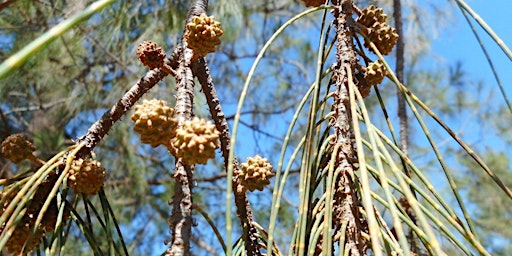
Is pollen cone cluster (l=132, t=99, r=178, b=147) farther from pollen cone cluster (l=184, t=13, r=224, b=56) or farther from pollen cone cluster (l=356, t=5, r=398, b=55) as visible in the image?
pollen cone cluster (l=356, t=5, r=398, b=55)

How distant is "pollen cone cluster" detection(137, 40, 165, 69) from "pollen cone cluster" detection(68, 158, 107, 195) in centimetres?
10

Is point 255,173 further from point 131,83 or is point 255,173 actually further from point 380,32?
point 131,83

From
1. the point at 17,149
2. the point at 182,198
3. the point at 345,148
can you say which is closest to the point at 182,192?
the point at 182,198

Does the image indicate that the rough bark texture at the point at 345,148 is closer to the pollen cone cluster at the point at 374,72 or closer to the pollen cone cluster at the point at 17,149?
the pollen cone cluster at the point at 374,72

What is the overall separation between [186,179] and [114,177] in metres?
2.30

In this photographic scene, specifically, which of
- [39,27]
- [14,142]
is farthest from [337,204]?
[39,27]

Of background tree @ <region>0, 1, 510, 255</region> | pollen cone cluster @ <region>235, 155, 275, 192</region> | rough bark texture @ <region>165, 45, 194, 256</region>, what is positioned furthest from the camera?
background tree @ <region>0, 1, 510, 255</region>

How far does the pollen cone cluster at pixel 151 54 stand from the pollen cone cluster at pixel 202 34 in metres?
0.04

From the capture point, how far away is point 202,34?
1.67 feet

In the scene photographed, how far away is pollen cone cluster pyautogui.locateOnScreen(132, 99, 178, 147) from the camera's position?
421mm

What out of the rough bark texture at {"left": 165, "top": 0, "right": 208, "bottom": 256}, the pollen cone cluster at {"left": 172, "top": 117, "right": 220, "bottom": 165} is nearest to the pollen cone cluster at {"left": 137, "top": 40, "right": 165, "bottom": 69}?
the rough bark texture at {"left": 165, "top": 0, "right": 208, "bottom": 256}

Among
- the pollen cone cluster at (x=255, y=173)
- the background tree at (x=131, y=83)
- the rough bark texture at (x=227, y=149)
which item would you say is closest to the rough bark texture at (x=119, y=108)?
the rough bark texture at (x=227, y=149)

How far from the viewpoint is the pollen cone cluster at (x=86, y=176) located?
1.74 ft

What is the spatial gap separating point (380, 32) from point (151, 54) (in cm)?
22
